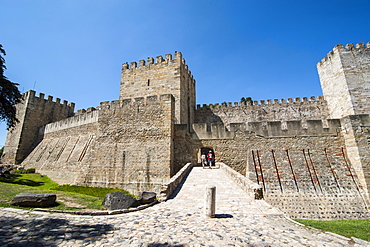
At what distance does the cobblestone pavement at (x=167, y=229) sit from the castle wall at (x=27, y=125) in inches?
921

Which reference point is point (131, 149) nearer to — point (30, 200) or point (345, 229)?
point (30, 200)

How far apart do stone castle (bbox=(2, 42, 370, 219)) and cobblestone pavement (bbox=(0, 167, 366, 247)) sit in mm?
5152

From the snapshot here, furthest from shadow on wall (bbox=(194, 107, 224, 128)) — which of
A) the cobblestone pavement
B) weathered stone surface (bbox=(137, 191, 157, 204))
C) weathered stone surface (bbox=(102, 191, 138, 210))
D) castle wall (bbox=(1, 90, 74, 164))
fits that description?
castle wall (bbox=(1, 90, 74, 164))

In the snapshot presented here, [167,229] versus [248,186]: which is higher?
[248,186]

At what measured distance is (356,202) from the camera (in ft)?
31.7

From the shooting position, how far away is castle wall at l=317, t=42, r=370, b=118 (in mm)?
14609

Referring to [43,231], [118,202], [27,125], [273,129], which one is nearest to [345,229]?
[273,129]

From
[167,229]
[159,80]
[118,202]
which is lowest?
[167,229]

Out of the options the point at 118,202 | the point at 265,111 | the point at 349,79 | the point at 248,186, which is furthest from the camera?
the point at 265,111

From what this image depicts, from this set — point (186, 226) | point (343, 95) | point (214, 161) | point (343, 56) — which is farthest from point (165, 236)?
point (343, 56)

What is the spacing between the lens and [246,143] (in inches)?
502

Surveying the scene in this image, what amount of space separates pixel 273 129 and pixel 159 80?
997cm

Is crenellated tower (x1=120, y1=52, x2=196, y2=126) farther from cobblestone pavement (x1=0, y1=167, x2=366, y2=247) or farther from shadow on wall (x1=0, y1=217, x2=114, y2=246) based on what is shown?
shadow on wall (x1=0, y1=217, x2=114, y2=246)

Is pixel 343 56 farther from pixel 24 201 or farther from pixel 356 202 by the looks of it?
pixel 24 201
